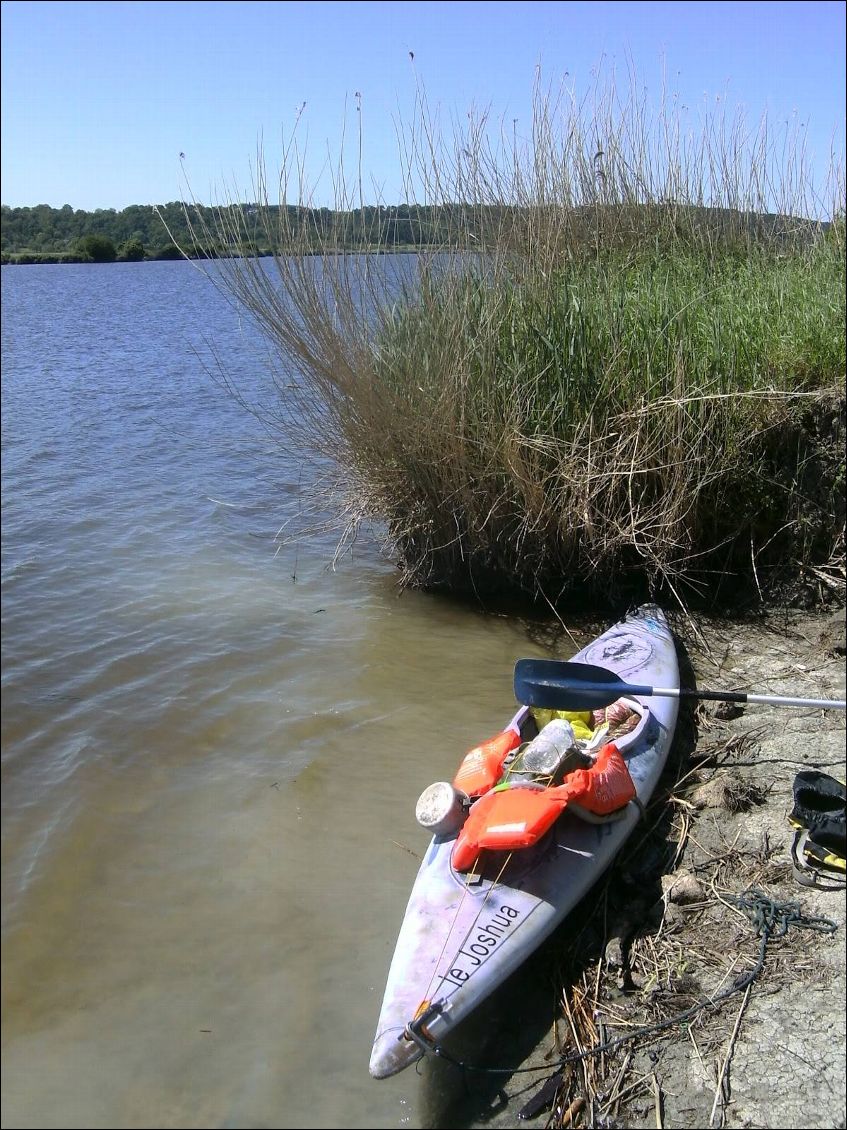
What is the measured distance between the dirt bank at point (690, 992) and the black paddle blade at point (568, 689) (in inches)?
19.3

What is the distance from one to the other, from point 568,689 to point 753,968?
4.90 feet

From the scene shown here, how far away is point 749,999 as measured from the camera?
2.80m

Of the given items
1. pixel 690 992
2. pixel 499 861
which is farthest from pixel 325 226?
pixel 690 992

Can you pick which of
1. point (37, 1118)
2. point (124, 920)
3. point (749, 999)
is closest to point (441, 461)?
point (124, 920)

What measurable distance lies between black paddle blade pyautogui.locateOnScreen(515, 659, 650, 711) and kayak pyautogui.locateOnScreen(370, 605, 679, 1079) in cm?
6

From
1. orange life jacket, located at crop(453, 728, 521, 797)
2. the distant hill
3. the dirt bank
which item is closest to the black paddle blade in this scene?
orange life jacket, located at crop(453, 728, 521, 797)

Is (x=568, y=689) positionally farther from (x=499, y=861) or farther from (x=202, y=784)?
(x=202, y=784)

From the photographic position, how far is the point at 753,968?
9.50ft

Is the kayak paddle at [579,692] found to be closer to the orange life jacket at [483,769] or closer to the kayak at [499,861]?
the kayak at [499,861]

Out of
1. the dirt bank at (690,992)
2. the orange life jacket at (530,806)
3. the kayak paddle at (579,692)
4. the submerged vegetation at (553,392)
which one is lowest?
the dirt bank at (690,992)

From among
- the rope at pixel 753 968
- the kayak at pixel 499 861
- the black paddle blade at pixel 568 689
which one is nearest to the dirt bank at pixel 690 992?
the rope at pixel 753 968

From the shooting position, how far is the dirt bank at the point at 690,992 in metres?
2.57

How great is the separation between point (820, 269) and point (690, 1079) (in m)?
5.43

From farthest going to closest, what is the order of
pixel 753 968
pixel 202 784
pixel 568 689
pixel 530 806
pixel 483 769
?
pixel 202 784
pixel 568 689
pixel 483 769
pixel 530 806
pixel 753 968
